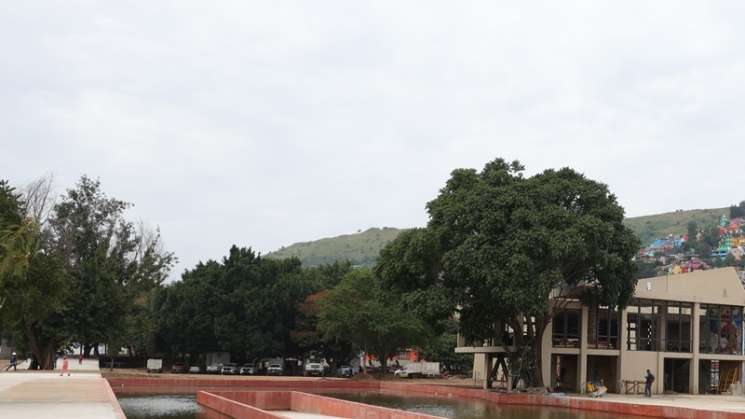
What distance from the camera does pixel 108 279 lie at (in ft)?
209

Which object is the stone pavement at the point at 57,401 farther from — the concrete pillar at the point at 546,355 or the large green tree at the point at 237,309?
the large green tree at the point at 237,309

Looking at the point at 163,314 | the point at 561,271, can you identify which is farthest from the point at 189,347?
the point at 561,271

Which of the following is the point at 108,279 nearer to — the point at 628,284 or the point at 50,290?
the point at 50,290

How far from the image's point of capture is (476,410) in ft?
125

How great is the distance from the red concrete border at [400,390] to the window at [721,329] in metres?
20.0

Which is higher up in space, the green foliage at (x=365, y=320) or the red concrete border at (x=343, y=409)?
the green foliage at (x=365, y=320)

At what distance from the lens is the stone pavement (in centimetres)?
2174

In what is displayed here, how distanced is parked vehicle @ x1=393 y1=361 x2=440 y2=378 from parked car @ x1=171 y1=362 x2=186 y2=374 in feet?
63.4

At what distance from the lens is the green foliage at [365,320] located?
2694 inches

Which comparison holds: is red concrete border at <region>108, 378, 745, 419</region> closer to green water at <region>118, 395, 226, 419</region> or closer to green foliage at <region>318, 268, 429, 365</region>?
green water at <region>118, 395, 226, 419</region>

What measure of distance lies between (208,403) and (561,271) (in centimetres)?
2308

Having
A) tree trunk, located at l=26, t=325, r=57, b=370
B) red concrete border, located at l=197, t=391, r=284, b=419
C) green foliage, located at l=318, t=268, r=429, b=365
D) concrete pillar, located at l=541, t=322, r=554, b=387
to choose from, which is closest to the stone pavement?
red concrete border, located at l=197, t=391, r=284, b=419

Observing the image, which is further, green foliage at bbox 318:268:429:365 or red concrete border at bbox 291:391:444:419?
green foliage at bbox 318:268:429:365

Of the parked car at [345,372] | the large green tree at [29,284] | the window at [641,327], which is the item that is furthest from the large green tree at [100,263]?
the window at [641,327]
